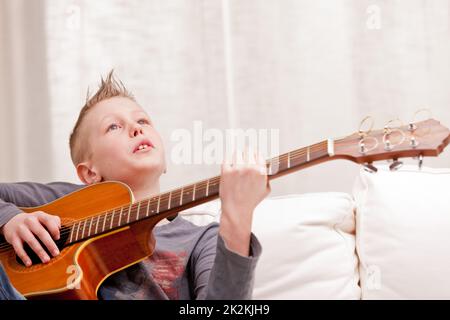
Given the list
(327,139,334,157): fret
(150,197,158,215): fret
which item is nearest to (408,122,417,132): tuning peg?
(327,139,334,157): fret

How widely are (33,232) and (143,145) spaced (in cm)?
30

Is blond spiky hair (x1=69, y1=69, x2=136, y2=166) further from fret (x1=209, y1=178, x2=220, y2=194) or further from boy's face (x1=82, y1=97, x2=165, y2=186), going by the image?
fret (x1=209, y1=178, x2=220, y2=194)

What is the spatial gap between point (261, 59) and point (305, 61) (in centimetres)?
13

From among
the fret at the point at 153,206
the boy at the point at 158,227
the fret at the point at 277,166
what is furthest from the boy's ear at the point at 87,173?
the fret at the point at 277,166

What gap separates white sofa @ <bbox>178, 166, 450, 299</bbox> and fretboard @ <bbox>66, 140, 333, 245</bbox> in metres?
0.35

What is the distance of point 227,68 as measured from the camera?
1873 mm

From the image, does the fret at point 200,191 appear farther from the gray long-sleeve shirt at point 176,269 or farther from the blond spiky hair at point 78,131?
the blond spiky hair at point 78,131

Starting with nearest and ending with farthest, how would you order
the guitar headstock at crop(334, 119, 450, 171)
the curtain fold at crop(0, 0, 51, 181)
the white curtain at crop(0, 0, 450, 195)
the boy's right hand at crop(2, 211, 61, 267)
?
the guitar headstock at crop(334, 119, 450, 171)
the boy's right hand at crop(2, 211, 61, 267)
the white curtain at crop(0, 0, 450, 195)
the curtain fold at crop(0, 0, 51, 181)

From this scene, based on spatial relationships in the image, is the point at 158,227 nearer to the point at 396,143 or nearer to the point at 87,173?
the point at 87,173

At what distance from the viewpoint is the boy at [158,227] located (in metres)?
1.00

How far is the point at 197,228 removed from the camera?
4.48 ft

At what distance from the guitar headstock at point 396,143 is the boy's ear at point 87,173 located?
→ 25.1 inches

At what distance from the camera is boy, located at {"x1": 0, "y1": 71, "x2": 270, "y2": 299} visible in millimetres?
1004

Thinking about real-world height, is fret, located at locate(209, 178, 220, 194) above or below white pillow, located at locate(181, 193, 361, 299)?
above
